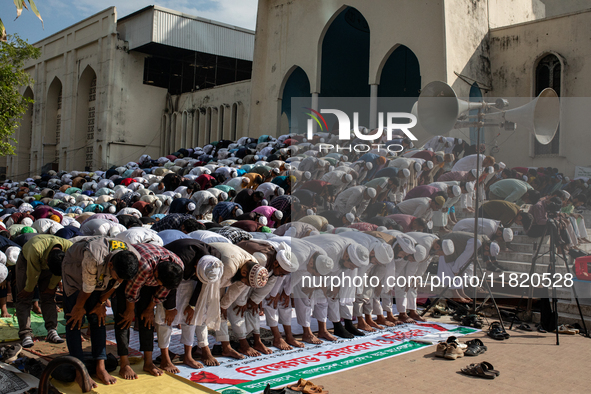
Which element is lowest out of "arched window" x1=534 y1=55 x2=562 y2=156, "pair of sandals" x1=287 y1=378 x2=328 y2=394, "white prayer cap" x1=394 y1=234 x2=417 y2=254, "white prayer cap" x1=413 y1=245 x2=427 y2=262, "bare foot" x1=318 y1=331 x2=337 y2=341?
"pair of sandals" x1=287 y1=378 x2=328 y2=394

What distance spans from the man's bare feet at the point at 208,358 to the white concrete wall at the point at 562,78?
33.6 ft

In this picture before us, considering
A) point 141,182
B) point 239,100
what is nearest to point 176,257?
point 141,182

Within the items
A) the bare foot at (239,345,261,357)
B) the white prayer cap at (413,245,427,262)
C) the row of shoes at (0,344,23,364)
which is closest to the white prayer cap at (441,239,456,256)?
the white prayer cap at (413,245,427,262)

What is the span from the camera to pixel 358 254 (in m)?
5.96

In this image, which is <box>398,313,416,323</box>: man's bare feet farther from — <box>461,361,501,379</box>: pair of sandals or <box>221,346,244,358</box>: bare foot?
<box>221,346,244,358</box>: bare foot

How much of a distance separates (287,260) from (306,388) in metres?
1.42

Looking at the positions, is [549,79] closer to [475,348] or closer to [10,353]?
[475,348]

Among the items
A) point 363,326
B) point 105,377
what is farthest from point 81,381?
point 363,326

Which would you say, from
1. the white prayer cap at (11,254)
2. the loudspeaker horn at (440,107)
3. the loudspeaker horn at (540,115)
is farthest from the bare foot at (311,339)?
the loudspeaker horn at (540,115)

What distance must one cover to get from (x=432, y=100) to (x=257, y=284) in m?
3.68

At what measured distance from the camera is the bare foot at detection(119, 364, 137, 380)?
4.40 meters

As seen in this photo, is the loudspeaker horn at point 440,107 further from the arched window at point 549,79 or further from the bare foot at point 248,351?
the arched window at point 549,79

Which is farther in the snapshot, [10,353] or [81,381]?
[10,353]

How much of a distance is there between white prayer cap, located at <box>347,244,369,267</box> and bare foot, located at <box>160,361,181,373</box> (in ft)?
7.45
